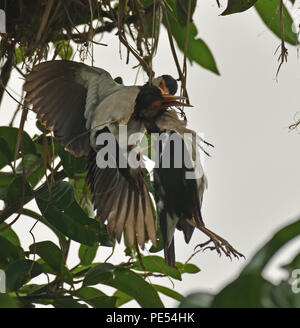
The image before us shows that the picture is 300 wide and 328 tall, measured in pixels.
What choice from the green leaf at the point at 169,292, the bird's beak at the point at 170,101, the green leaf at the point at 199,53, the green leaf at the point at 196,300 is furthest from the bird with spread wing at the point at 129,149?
the green leaf at the point at 196,300

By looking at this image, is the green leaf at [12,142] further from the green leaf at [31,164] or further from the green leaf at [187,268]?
the green leaf at [187,268]

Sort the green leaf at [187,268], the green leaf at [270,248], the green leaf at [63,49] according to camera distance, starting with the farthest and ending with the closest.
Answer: the green leaf at [63,49] → the green leaf at [187,268] → the green leaf at [270,248]

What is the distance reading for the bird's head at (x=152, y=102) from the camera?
90 centimetres

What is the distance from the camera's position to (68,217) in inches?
37.0

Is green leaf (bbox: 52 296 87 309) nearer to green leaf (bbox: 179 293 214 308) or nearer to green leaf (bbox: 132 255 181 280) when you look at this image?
green leaf (bbox: 132 255 181 280)

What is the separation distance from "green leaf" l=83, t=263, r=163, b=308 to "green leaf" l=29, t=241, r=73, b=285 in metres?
0.03

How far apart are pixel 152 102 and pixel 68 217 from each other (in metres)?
0.18

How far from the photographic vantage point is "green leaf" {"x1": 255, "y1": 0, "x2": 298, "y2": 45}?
1.14m

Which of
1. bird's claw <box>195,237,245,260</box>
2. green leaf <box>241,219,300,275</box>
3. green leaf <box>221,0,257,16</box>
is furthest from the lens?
green leaf <box>221,0,257,16</box>

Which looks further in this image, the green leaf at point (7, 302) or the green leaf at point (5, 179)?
the green leaf at point (5, 179)

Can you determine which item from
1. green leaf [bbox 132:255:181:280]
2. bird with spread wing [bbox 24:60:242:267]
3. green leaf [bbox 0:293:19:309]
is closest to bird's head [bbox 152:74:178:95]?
bird with spread wing [bbox 24:60:242:267]

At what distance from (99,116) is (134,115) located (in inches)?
1.8

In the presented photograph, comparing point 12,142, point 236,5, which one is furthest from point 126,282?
point 236,5
